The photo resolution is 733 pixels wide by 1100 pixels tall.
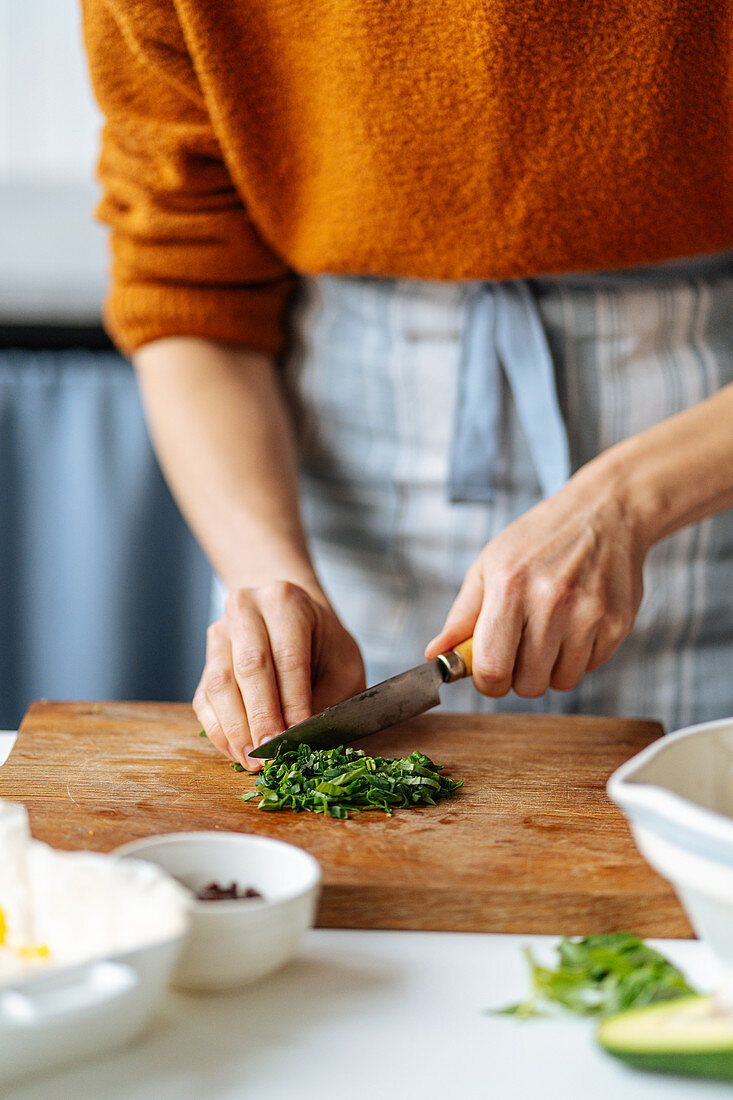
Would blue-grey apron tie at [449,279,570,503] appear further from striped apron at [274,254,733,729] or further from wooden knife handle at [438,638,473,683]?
wooden knife handle at [438,638,473,683]

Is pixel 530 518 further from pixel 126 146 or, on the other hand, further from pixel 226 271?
pixel 126 146

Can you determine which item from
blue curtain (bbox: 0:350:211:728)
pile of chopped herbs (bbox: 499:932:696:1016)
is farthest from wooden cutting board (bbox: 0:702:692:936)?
blue curtain (bbox: 0:350:211:728)

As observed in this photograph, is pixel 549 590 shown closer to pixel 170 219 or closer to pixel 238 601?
pixel 238 601

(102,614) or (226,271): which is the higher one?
(226,271)

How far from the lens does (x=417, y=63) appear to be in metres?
1.10

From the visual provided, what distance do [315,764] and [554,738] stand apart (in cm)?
28

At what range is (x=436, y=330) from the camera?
130cm

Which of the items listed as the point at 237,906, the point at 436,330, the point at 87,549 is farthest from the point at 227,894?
the point at 87,549

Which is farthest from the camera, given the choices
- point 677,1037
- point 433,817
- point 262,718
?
point 262,718

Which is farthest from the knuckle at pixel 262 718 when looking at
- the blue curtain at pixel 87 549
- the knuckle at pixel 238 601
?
the blue curtain at pixel 87 549

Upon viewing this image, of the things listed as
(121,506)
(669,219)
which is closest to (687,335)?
(669,219)

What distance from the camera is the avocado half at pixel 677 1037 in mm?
510

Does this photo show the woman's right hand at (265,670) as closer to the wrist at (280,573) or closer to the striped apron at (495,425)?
the wrist at (280,573)

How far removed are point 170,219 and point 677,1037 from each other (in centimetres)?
108
